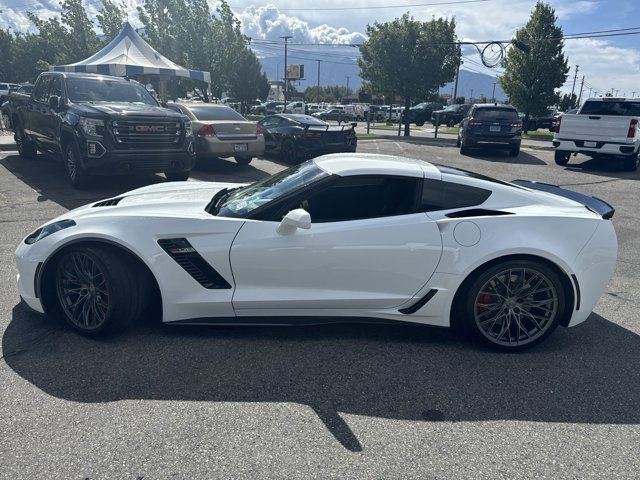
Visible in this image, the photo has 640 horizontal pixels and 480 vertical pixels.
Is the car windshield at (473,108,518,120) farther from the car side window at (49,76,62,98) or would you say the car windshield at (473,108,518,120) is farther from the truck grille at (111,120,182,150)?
the car side window at (49,76,62,98)

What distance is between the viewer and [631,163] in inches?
529

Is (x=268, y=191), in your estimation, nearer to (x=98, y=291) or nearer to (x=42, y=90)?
(x=98, y=291)

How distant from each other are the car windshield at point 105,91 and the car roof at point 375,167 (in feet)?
21.3

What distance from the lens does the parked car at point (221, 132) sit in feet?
35.1

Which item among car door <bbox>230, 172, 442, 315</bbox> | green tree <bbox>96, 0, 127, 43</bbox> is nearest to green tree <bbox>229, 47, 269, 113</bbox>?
green tree <bbox>96, 0, 127, 43</bbox>

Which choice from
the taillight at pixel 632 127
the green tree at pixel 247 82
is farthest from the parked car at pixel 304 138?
the green tree at pixel 247 82

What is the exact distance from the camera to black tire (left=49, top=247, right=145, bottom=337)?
10.9ft

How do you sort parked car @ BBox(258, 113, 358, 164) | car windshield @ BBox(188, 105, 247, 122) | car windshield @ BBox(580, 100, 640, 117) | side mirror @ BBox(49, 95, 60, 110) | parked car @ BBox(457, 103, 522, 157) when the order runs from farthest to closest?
parked car @ BBox(457, 103, 522, 157), car windshield @ BBox(580, 100, 640, 117), parked car @ BBox(258, 113, 358, 164), car windshield @ BBox(188, 105, 247, 122), side mirror @ BBox(49, 95, 60, 110)

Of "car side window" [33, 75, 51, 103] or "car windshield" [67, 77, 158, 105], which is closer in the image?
"car windshield" [67, 77, 158, 105]

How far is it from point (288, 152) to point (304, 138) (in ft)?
2.25

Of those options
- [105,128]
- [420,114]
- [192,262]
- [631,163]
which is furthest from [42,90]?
[420,114]

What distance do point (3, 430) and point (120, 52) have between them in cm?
1897

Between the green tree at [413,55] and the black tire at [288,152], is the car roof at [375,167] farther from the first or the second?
the green tree at [413,55]

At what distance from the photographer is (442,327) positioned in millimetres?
3438
